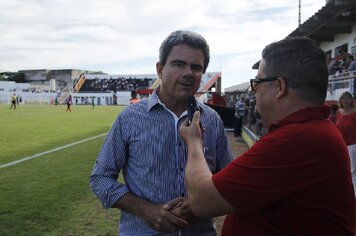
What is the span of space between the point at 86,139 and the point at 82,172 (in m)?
7.53

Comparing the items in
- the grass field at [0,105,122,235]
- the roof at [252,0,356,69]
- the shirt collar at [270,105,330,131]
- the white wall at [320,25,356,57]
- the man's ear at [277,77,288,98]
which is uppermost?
the roof at [252,0,356,69]

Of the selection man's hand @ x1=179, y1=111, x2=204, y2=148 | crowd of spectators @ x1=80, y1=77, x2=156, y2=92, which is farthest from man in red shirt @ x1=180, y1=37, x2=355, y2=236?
crowd of spectators @ x1=80, y1=77, x2=156, y2=92

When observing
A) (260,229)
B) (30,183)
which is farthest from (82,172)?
(260,229)

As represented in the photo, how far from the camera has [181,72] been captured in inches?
110

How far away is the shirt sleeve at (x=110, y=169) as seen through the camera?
2.66m

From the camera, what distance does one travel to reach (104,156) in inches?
109

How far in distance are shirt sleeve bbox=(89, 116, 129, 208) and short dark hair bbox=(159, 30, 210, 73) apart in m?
0.47

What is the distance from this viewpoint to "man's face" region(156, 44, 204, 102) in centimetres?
280

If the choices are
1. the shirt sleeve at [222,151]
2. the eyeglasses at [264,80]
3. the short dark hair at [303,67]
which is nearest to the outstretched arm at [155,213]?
the shirt sleeve at [222,151]

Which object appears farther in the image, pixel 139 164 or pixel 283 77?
pixel 139 164

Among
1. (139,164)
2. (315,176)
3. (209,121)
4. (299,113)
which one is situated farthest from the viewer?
(209,121)

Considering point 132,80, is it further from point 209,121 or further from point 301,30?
point 209,121

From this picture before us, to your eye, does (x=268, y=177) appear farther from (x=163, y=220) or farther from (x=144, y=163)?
(x=144, y=163)

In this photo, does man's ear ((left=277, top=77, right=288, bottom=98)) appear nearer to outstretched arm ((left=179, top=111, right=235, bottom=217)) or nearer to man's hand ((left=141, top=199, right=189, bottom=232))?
outstretched arm ((left=179, top=111, right=235, bottom=217))
